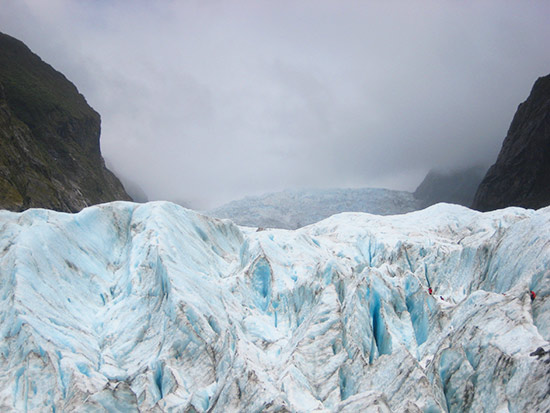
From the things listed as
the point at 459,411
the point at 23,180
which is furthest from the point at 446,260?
the point at 23,180

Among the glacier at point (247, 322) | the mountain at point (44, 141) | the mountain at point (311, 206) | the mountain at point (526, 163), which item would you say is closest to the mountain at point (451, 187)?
the mountain at point (311, 206)

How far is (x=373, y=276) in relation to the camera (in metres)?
27.5

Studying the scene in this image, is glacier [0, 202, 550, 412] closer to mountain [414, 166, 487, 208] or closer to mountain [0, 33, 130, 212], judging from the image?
mountain [0, 33, 130, 212]

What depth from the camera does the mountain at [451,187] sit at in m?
149

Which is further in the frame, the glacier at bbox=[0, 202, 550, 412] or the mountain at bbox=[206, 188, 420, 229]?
the mountain at bbox=[206, 188, 420, 229]

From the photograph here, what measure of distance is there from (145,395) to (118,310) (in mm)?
7873

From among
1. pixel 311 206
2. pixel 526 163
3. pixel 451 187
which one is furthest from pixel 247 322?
pixel 451 187

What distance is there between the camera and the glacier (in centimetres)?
1767

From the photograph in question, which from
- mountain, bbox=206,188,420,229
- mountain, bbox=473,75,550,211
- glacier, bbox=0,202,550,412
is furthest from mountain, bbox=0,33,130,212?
mountain, bbox=473,75,550,211

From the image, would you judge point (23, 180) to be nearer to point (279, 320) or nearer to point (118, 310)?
point (118, 310)

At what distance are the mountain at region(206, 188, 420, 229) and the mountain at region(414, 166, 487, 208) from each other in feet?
39.0

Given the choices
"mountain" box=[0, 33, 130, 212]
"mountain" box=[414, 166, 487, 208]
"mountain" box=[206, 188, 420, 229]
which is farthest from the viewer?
"mountain" box=[414, 166, 487, 208]

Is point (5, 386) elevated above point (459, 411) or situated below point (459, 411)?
above

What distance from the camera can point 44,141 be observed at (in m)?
81.7
